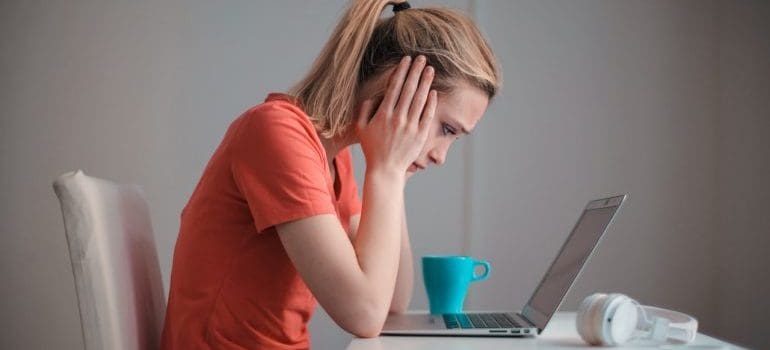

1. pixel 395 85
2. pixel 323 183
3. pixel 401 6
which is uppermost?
pixel 401 6

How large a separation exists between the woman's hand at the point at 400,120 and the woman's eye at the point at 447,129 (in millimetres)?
37

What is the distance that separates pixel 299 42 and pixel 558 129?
80cm

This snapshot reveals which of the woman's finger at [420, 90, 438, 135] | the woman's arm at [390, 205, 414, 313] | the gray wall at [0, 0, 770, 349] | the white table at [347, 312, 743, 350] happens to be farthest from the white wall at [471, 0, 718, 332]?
the white table at [347, 312, 743, 350]

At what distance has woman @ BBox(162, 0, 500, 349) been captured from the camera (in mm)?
944

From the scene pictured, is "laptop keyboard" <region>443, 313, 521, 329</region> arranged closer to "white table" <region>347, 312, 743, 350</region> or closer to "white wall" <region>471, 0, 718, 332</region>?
"white table" <region>347, 312, 743, 350</region>

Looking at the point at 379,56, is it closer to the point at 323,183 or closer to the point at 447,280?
the point at 323,183

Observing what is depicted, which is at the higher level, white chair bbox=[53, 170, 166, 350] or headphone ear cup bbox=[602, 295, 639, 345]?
white chair bbox=[53, 170, 166, 350]

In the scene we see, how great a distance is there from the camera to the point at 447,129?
3.86 ft

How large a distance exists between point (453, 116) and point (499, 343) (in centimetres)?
39

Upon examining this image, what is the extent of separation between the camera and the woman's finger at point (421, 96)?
1124 millimetres

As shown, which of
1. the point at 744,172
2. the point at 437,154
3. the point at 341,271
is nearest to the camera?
the point at 341,271

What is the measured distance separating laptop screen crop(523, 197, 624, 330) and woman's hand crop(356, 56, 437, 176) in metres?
0.28

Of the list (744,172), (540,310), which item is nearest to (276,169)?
(540,310)

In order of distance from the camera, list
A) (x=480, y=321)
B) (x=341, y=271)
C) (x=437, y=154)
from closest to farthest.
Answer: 1. (x=341, y=271)
2. (x=480, y=321)
3. (x=437, y=154)
